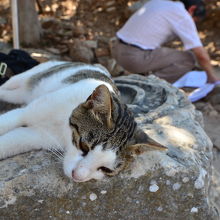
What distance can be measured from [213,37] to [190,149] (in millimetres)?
5822

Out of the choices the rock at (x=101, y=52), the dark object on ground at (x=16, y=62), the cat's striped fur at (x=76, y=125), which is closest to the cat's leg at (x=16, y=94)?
the cat's striped fur at (x=76, y=125)

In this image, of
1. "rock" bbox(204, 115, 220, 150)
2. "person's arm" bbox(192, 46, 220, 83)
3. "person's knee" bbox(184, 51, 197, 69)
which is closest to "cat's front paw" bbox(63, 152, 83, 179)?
"rock" bbox(204, 115, 220, 150)

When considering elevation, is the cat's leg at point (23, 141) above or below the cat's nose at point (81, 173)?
below

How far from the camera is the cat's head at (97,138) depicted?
2150 mm

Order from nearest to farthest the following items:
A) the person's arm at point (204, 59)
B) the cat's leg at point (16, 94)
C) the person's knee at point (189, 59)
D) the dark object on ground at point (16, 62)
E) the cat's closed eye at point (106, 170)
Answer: the cat's closed eye at point (106, 170), the cat's leg at point (16, 94), the dark object on ground at point (16, 62), the person's arm at point (204, 59), the person's knee at point (189, 59)

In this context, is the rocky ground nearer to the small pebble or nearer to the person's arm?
the person's arm

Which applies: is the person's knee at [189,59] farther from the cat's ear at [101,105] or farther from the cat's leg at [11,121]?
the cat's ear at [101,105]

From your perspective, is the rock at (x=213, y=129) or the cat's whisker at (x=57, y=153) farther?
the rock at (x=213, y=129)

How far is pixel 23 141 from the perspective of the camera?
2.56m

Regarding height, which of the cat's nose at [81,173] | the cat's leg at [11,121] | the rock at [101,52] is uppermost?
the cat's nose at [81,173]

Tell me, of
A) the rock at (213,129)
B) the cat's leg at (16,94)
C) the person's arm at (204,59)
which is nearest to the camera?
the cat's leg at (16,94)

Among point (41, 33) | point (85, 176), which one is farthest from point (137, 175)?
point (41, 33)

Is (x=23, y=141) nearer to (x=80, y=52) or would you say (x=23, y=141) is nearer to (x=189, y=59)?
(x=189, y=59)

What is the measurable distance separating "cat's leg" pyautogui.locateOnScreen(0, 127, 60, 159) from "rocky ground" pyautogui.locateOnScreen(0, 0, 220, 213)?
11.6 ft
